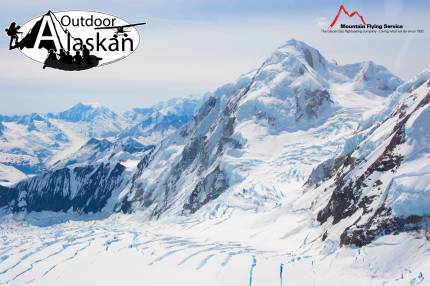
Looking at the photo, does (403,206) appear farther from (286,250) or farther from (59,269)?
(59,269)

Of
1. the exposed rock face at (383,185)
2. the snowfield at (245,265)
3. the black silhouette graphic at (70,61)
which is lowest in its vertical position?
the snowfield at (245,265)

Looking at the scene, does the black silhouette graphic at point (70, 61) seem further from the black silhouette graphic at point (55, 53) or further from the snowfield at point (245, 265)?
the snowfield at point (245, 265)

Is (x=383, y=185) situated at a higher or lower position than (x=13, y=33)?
lower

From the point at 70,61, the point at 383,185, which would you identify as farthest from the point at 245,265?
the point at 70,61

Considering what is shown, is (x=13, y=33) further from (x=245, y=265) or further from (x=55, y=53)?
(x=245, y=265)

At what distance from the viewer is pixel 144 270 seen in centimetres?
16962

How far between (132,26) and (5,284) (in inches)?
4573

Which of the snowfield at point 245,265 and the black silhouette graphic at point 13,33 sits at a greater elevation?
the black silhouette graphic at point 13,33

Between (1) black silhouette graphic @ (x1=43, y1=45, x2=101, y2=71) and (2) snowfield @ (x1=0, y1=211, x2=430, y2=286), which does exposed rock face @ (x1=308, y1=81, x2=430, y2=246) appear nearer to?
(2) snowfield @ (x1=0, y1=211, x2=430, y2=286)

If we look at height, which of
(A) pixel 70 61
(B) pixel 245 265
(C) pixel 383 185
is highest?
(A) pixel 70 61

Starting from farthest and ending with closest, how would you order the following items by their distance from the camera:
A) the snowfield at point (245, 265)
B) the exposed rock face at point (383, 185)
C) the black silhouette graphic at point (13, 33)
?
the exposed rock face at point (383, 185) < the snowfield at point (245, 265) < the black silhouette graphic at point (13, 33)

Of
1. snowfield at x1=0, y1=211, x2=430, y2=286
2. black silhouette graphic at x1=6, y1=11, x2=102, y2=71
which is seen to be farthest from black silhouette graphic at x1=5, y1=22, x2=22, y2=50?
snowfield at x1=0, y1=211, x2=430, y2=286

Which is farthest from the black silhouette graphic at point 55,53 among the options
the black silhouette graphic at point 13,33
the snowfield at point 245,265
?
the snowfield at point 245,265

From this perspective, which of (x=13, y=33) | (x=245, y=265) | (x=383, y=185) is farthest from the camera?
(x=383, y=185)
